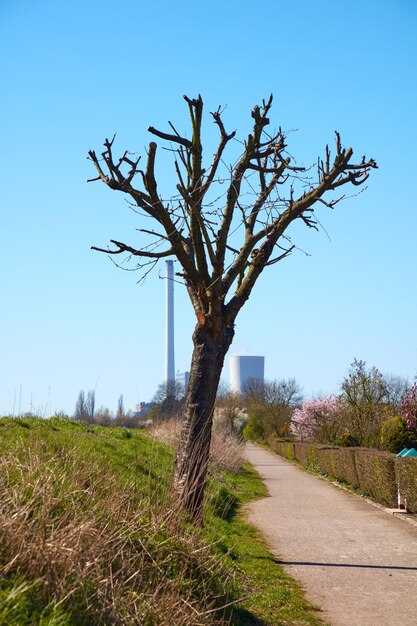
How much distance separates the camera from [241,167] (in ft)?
40.4

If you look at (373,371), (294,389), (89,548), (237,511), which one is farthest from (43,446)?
(294,389)

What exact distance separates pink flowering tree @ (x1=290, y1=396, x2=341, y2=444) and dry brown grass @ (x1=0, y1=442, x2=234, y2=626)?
3158 cm

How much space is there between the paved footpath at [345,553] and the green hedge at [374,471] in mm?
512

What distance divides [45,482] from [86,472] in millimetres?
1326

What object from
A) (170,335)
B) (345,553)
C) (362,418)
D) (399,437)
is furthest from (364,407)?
(170,335)

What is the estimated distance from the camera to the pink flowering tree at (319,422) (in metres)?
42.0

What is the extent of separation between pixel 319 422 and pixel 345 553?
32.8 metres

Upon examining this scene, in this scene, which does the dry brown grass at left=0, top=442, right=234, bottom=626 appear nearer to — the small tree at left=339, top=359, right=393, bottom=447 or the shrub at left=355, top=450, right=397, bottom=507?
the shrub at left=355, top=450, right=397, bottom=507

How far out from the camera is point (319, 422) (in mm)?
45000

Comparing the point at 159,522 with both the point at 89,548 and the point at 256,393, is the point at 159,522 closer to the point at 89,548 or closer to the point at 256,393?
the point at 89,548

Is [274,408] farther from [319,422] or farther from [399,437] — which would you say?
[399,437]

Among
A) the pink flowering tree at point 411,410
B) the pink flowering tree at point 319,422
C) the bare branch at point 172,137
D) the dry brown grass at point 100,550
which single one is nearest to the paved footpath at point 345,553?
the dry brown grass at point 100,550

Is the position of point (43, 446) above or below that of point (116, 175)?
below

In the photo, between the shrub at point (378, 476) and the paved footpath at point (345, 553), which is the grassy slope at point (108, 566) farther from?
the shrub at point (378, 476)
